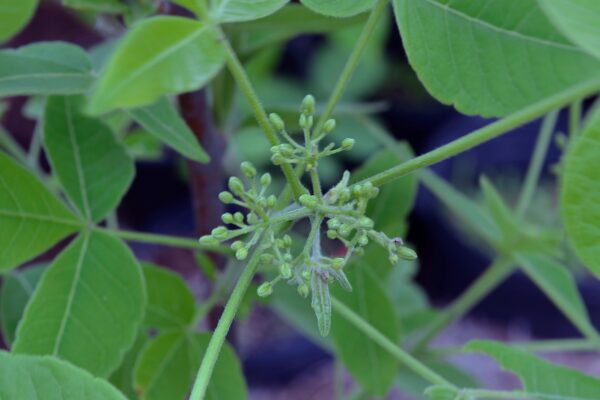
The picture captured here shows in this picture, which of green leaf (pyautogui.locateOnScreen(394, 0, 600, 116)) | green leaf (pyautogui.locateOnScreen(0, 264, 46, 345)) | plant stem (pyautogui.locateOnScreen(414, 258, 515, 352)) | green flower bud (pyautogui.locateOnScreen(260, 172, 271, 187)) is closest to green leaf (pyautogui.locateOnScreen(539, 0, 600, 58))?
green leaf (pyautogui.locateOnScreen(394, 0, 600, 116))

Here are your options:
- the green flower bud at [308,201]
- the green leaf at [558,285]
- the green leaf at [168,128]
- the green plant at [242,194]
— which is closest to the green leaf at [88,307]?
the green plant at [242,194]

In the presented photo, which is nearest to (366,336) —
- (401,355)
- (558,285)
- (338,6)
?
(401,355)

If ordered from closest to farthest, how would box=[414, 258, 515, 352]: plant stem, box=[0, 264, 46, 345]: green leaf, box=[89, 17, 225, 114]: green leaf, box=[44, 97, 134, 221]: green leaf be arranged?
box=[89, 17, 225, 114]: green leaf < box=[44, 97, 134, 221]: green leaf < box=[0, 264, 46, 345]: green leaf < box=[414, 258, 515, 352]: plant stem

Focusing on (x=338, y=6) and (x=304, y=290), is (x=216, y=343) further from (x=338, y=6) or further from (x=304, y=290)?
(x=338, y=6)

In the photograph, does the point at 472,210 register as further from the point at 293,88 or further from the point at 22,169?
the point at 293,88

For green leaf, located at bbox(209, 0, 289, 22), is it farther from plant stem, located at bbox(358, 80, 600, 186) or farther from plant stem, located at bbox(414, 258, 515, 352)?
plant stem, located at bbox(414, 258, 515, 352)
